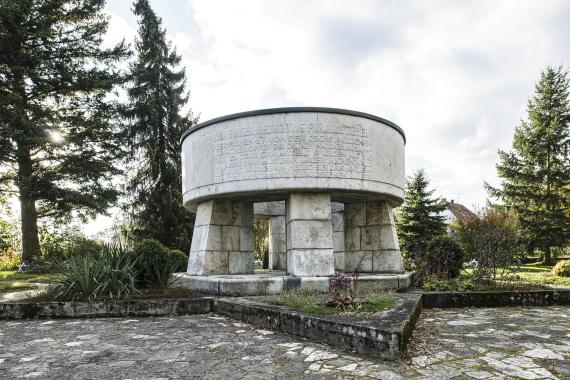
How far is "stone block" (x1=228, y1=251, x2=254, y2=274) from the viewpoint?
9.15 metres

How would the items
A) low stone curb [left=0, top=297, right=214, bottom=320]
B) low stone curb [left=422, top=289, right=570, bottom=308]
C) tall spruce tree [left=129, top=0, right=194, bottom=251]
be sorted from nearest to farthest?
low stone curb [left=0, top=297, right=214, bottom=320]
low stone curb [left=422, top=289, right=570, bottom=308]
tall spruce tree [left=129, top=0, right=194, bottom=251]

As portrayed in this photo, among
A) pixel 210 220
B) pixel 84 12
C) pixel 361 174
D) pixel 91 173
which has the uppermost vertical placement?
pixel 84 12

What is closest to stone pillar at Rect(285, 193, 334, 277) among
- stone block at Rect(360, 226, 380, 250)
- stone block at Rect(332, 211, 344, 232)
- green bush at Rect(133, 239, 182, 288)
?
stone block at Rect(360, 226, 380, 250)

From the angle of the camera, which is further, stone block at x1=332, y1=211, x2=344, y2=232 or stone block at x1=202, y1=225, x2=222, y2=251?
stone block at x1=332, y1=211, x2=344, y2=232

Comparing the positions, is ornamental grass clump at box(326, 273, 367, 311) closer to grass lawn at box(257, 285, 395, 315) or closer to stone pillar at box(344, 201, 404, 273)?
grass lawn at box(257, 285, 395, 315)

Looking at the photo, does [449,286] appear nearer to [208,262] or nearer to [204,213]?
[208,262]

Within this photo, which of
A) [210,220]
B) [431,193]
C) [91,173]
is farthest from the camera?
[431,193]

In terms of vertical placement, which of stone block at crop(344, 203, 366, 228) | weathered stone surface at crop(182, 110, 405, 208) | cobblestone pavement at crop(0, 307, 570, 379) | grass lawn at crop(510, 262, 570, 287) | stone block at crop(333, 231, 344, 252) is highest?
weathered stone surface at crop(182, 110, 405, 208)

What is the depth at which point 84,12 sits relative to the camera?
1988 cm

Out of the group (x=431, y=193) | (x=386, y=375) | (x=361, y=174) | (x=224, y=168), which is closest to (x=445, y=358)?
(x=386, y=375)

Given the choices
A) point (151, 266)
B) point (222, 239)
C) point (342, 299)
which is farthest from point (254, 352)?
point (222, 239)

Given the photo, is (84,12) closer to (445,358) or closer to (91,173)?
(91,173)

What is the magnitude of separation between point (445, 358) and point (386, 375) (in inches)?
31.0

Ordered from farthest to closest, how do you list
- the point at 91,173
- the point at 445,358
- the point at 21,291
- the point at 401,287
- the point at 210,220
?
the point at 91,173 < the point at 21,291 < the point at 210,220 < the point at 401,287 < the point at 445,358
